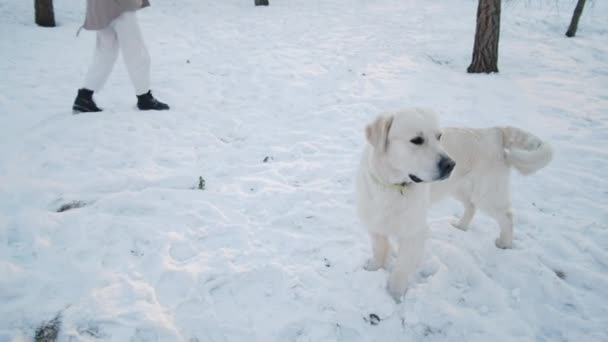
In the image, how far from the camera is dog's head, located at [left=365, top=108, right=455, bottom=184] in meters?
2.22

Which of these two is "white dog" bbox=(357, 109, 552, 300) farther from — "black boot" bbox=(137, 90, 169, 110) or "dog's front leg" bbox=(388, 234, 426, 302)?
"black boot" bbox=(137, 90, 169, 110)

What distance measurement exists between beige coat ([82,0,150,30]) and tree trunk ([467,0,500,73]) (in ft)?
20.5

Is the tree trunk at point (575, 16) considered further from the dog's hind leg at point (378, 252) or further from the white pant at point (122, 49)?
the white pant at point (122, 49)

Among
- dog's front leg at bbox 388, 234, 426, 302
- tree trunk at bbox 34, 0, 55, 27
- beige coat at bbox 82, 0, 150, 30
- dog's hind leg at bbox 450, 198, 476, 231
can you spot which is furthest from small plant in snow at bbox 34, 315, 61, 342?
tree trunk at bbox 34, 0, 55, 27

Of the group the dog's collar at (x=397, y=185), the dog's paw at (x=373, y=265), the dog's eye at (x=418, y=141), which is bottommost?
the dog's paw at (x=373, y=265)

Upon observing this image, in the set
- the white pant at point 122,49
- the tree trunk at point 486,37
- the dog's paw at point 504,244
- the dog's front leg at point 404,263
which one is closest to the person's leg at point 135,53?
the white pant at point 122,49

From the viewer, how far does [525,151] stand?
280cm

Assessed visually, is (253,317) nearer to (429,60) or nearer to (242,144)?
(242,144)

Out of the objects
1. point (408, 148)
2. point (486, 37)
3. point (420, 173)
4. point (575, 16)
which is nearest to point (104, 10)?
point (408, 148)

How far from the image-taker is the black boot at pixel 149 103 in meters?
5.00

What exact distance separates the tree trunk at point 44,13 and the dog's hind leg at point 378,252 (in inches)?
393

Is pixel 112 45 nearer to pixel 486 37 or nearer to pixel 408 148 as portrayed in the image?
pixel 408 148

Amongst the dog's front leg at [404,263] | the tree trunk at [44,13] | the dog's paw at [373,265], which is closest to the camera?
the dog's front leg at [404,263]

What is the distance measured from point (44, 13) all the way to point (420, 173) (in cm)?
1026
